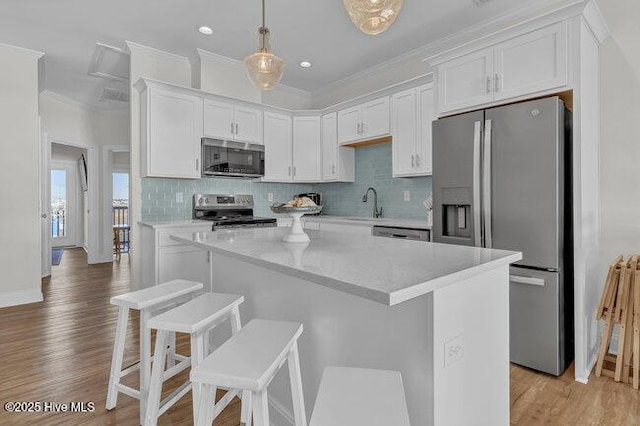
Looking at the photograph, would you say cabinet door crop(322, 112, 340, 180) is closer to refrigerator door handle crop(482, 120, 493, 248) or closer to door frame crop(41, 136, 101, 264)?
refrigerator door handle crop(482, 120, 493, 248)

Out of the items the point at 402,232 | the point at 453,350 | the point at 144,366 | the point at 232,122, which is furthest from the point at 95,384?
the point at 232,122

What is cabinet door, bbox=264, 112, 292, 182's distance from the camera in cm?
461

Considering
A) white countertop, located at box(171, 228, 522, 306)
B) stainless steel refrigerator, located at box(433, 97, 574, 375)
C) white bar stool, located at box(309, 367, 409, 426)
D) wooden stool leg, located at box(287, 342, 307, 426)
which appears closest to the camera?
white bar stool, located at box(309, 367, 409, 426)

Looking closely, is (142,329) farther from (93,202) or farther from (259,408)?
(93,202)

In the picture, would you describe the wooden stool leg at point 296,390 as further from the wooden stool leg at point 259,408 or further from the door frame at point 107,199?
the door frame at point 107,199

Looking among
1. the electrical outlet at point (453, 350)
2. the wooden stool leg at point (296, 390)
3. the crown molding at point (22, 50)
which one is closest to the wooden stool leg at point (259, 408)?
the wooden stool leg at point (296, 390)

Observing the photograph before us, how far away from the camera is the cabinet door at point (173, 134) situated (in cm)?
366

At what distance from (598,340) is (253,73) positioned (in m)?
3.29

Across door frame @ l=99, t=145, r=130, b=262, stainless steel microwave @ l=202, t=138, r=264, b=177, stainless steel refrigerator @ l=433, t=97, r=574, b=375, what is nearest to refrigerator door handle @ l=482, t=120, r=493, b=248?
stainless steel refrigerator @ l=433, t=97, r=574, b=375

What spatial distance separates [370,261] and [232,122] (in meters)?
3.41

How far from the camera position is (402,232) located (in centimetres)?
332

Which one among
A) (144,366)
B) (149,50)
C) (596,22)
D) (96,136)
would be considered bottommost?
(144,366)

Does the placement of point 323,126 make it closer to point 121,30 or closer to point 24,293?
point 121,30

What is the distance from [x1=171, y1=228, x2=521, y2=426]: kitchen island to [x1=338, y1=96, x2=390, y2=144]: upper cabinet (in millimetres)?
2417
